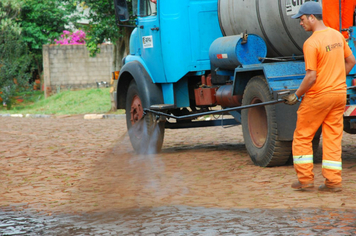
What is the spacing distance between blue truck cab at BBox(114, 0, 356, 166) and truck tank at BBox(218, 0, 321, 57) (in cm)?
12

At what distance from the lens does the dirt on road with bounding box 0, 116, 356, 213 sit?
574cm

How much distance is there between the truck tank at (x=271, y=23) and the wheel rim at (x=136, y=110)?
2.21 meters

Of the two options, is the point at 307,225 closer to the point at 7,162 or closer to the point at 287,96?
the point at 287,96

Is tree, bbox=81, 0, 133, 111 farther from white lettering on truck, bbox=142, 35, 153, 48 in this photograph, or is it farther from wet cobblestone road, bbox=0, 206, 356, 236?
wet cobblestone road, bbox=0, 206, 356, 236

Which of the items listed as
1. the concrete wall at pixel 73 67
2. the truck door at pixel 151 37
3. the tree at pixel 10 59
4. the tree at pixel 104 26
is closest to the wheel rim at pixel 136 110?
the truck door at pixel 151 37

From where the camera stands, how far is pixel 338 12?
6.61 m

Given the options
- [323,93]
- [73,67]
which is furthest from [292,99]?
[73,67]

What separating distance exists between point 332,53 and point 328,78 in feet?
0.80

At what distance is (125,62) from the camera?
35.1 ft

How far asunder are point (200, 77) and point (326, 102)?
3984 millimetres

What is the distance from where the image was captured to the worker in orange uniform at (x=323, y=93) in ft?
18.8

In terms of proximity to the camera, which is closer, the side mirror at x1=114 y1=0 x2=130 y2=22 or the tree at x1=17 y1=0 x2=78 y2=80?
the side mirror at x1=114 y1=0 x2=130 y2=22

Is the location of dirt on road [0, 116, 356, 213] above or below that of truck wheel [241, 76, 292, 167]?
below

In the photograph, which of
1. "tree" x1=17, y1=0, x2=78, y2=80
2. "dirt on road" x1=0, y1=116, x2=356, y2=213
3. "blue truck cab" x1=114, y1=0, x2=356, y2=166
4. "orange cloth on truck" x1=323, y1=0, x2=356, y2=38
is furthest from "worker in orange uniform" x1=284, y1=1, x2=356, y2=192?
"tree" x1=17, y1=0, x2=78, y2=80
